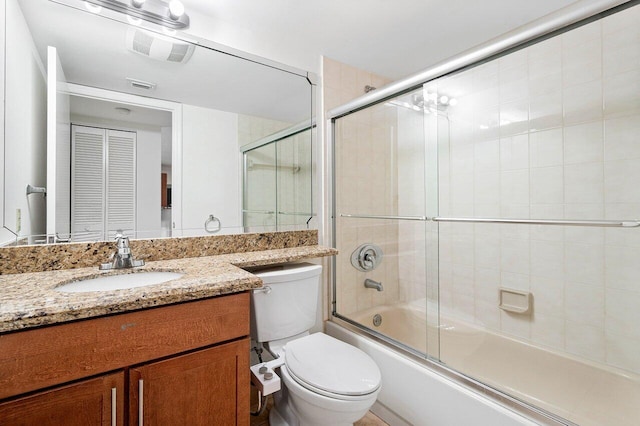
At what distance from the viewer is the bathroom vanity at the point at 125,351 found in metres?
0.77

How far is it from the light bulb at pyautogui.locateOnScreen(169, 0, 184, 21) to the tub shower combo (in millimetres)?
1030

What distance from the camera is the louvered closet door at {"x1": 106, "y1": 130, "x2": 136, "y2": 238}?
1375mm

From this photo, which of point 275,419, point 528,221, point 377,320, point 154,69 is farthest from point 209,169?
point 528,221

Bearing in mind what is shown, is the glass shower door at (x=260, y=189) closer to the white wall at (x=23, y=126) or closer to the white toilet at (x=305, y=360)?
the white toilet at (x=305, y=360)

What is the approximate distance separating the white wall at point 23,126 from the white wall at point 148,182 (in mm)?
337

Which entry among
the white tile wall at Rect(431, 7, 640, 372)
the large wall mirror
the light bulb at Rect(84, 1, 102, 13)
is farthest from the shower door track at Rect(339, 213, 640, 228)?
the light bulb at Rect(84, 1, 102, 13)

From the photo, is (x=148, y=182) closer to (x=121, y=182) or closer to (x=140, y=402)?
(x=121, y=182)

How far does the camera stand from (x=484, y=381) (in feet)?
4.41

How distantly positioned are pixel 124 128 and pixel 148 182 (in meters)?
0.26

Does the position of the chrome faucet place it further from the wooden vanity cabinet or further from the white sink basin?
the wooden vanity cabinet

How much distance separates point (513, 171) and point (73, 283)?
2.29 metres

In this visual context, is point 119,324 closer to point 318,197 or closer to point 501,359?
point 318,197

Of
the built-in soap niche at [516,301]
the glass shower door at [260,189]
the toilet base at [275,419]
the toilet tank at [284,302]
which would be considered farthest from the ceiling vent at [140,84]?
the built-in soap niche at [516,301]

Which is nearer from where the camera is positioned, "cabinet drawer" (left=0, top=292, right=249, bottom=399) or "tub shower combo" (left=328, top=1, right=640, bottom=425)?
"cabinet drawer" (left=0, top=292, right=249, bottom=399)
